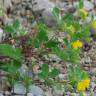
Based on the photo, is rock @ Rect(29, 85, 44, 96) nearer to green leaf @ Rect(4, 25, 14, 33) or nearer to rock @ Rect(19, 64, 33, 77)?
rock @ Rect(19, 64, 33, 77)

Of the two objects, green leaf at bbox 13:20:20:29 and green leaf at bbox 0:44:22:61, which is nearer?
green leaf at bbox 0:44:22:61

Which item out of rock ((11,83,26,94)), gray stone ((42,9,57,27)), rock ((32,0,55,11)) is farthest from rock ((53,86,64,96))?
rock ((32,0,55,11))

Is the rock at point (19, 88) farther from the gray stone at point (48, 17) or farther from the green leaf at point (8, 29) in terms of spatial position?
the gray stone at point (48, 17)

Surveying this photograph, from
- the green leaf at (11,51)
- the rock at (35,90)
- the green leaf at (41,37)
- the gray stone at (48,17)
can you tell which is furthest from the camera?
the gray stone at (48,17)

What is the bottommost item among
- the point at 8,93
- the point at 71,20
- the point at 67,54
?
the point at 8,93

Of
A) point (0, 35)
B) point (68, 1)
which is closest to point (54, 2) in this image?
point (68, 1)

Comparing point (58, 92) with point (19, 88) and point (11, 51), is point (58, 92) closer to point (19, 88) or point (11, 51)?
point (19, 88)

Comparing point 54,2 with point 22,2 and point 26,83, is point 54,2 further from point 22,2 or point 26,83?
point 26,83

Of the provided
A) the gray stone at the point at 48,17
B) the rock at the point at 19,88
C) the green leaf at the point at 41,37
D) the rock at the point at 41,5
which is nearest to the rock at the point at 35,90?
the rock at the point at 19,88
